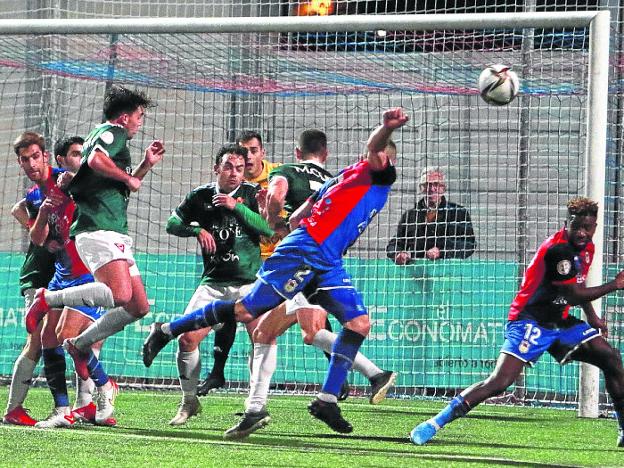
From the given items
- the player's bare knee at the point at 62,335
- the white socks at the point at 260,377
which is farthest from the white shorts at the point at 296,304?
the player's bare knee at the point at 62,335

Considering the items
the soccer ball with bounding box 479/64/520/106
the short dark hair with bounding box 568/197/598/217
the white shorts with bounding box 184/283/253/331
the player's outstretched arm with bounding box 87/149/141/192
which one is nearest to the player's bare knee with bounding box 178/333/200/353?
the white shorts with bounding box 184/283/253/331

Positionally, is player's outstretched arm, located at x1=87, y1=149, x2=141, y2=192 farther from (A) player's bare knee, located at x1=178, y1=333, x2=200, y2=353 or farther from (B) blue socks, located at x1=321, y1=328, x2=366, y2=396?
(B) blue socks, located at x1=321, y1=328, x2=366, y2=396

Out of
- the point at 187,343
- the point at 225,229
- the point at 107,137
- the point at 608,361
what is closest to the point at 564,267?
the point at 608,361

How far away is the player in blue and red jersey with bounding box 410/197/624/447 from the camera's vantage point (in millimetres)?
8625

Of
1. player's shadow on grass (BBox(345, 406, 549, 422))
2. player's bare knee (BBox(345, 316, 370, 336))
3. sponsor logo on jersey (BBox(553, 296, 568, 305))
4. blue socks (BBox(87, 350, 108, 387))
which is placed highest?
sponsor logo on jersey (BBox(553, 296, 568, 305))

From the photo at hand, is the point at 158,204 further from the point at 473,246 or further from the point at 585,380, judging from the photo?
the point at 585,380

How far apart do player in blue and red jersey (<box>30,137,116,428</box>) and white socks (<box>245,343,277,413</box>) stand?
121cm

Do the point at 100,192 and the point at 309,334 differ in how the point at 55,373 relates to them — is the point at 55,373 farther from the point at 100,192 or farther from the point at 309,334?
the point at 309,334

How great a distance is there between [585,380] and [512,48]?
3475 mm

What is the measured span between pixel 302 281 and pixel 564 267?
5.31 feet

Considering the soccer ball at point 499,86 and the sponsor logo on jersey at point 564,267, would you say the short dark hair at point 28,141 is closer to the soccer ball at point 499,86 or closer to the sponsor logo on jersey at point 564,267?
the soccer ball at point 499,86

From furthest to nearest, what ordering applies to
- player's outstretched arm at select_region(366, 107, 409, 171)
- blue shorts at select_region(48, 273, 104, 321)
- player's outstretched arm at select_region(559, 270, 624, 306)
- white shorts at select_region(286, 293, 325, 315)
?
white shorts at select_region(286, 293, 325, 315), blue shorts at select_region(48, 273, 104, 321), player's outstretched arm at select_region(559, 270, 624, 306), player's outstretched arm at select_region(366, 107, 409, 171)

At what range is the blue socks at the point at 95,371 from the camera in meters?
9.55

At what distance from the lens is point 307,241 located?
28.9ft
